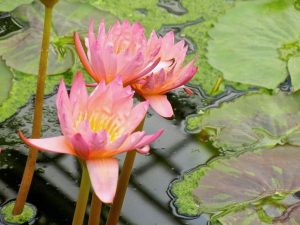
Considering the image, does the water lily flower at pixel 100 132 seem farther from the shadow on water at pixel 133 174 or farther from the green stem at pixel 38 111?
the shadow on water at pixel 133 174

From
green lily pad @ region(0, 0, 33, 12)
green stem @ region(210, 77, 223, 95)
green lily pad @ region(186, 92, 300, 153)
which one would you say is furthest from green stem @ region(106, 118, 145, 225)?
green lily pad @ region(0, 0, 33, 12)

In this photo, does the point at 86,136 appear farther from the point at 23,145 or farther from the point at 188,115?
the point at 188,115

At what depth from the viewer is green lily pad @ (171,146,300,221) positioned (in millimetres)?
1434

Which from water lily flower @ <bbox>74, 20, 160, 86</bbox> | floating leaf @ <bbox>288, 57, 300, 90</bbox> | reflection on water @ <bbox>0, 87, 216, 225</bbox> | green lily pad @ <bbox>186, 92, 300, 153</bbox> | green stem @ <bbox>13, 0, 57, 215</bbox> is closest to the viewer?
water lily flower @ <bbox>74, 20, 160, 86</bbox>

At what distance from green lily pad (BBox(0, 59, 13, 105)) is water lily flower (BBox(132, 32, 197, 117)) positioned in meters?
0.70

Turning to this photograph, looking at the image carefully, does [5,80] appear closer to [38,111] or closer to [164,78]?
[38,111]

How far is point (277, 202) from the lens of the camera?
144 cm

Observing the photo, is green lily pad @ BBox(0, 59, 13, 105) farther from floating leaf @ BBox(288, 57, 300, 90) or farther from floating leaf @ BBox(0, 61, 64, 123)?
floating leaf @ BBox(288, 57, 300, 90)

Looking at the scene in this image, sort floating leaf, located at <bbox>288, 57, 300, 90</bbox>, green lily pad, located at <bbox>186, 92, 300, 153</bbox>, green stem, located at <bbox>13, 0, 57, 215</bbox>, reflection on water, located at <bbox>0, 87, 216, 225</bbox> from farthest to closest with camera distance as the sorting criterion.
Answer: floating leaf, located at <bbox>288, 57, 300, 90</bbox> < green lily pad, located at <bbox>186, 92, 300, 153</bbox> < reflection on water, located at <bbox>0, 87, 216, 225</bbox> < green stem, located at <bbox>13, 0, 57, 215</bbox>

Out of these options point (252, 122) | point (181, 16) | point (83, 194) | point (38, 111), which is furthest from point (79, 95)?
point (181, 16)

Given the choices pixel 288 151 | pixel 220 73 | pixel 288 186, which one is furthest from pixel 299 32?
pixel 288 186

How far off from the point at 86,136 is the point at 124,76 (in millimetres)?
181

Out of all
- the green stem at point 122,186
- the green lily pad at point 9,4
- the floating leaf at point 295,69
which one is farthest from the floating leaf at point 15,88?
the floating leaf at point 295,69

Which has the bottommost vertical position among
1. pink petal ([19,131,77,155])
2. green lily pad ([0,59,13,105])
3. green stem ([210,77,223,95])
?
green lily pad ([0,59,13,105])
